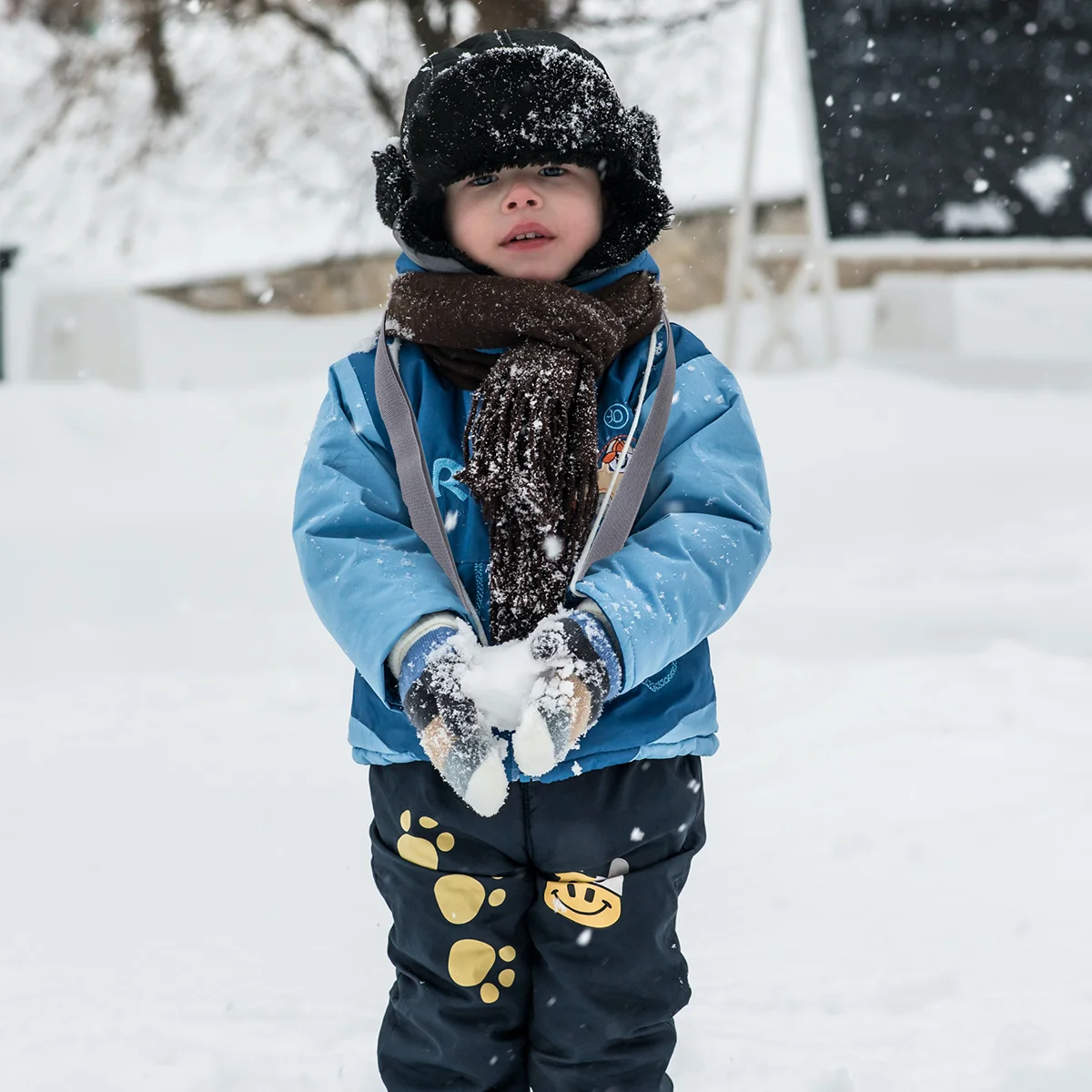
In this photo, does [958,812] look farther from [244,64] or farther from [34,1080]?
[244,64]

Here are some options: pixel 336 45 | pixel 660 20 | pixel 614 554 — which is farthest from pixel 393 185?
pixel 660 20

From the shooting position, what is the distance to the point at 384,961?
2.59 m

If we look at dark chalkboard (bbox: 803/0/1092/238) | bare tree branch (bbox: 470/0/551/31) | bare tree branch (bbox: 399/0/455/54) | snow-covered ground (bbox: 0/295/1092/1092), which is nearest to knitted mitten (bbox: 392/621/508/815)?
snow-covered ground (bbox: 0/295/1092/1092)

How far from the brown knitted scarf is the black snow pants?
0.27 meters

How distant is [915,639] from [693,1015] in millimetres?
2083

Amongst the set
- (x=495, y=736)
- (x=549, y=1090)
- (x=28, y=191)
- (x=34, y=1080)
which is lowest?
(x=28, y=191)

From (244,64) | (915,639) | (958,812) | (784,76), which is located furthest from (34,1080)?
(784,76)

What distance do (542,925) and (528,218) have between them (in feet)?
3.09

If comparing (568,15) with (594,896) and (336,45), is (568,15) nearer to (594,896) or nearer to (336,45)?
(336,45)

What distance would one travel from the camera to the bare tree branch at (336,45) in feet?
36.1

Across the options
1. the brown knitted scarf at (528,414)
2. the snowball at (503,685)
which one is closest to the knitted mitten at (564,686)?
the snowball at (503,685)

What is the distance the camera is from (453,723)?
59.4 inches

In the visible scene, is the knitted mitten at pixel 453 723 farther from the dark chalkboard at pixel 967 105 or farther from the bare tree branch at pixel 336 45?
the bare tree branch at pixel 336 45

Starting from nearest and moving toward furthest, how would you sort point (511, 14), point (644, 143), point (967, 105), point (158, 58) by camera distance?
1. point (644, 143)
2. point (967, 105)
3. point (511, 14)
4. point (158, 58)
